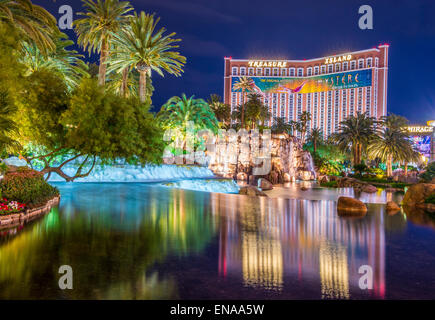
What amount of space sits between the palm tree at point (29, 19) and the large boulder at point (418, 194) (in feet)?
72.6

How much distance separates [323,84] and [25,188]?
142098mm

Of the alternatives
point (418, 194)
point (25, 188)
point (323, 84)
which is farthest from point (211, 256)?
point (323, 84)

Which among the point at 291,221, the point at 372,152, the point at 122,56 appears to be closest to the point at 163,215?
the point at 291,221

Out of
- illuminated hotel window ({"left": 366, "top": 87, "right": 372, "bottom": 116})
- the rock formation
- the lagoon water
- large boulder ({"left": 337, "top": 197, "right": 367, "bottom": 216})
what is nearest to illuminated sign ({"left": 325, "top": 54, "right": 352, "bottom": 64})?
illuminated hotel window ({"left": 366, "top": 87, "right": 372, "bottom": 116})

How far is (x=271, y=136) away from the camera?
185ft

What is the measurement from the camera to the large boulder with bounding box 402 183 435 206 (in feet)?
64.9

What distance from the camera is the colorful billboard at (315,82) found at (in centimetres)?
12988

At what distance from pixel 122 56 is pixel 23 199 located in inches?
804

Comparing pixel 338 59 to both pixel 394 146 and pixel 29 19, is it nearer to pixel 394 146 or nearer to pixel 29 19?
pixel 394 146

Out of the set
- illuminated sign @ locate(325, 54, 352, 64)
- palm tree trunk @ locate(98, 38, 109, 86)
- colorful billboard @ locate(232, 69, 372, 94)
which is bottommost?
palm tree trunk @ locate(98, 38, 109, 86)

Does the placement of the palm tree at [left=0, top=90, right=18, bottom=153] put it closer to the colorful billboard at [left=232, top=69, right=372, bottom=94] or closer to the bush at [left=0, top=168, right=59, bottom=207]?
the bush at [left=0, top=168, right=59, bottom=207]

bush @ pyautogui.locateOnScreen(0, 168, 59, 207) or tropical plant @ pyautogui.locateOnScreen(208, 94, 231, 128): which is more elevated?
tropical plant @ pyautogui.locateOnScreen(208, 94, 231, 128)

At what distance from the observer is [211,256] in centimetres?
764

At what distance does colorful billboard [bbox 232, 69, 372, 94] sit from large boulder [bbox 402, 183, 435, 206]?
378ft
